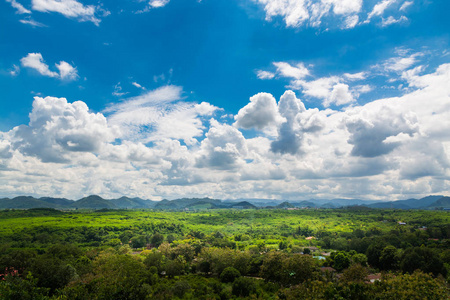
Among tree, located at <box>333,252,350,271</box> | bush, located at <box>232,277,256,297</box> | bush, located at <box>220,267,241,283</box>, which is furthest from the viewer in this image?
tree, located at <box>333,252,350,271</box>

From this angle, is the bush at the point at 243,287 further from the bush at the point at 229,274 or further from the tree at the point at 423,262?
the tree at the point at 423,262

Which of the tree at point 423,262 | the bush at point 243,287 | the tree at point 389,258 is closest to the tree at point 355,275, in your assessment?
the bush at point 243,287

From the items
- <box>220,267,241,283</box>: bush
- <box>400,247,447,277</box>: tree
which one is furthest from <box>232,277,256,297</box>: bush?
<box>400,247,447,277</box>: tree

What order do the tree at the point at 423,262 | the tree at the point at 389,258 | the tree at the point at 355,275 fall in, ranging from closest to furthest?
the tree at the point at 355,275, the tree at the point at 423,262, the tree at the point at 389,258

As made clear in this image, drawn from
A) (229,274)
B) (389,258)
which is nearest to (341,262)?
(389,258)

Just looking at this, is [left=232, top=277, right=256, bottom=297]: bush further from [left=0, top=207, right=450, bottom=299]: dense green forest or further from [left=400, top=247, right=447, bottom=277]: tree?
[left=400, top=247, right=447, bottom=277]: tree

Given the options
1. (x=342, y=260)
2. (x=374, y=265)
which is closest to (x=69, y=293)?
(x=342, y=260)

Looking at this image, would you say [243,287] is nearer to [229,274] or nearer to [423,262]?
[229,274]

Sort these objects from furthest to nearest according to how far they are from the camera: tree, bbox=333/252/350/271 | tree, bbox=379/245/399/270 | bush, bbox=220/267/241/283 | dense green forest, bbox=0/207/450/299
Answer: tree, bbox=333/252/350/271
tree, bbox=379/245/399/270
bush, bbox=220/267/241/283
dense green forest, bbox=0/207/450/299

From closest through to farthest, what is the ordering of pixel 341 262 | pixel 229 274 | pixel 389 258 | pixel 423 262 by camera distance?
1. pixel 229 274
2. pixel 423 262
3. pixel 389 258
4. pixel 341 262

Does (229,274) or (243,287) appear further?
(229,274)

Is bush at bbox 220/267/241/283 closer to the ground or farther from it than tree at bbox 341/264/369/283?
closer to the ground

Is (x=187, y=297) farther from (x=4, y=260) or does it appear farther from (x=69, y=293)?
(x=4, y=260)
